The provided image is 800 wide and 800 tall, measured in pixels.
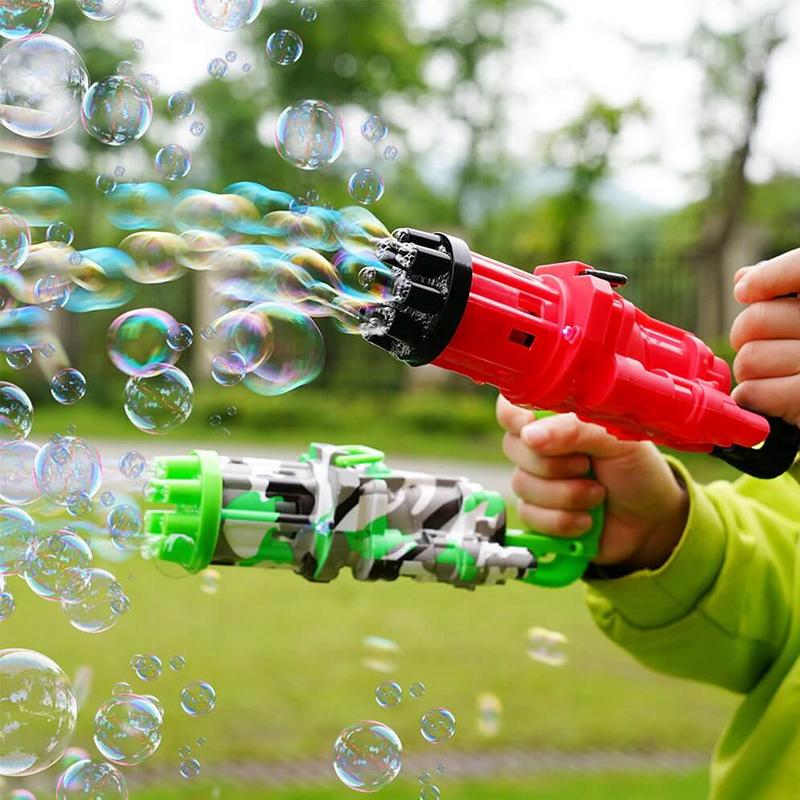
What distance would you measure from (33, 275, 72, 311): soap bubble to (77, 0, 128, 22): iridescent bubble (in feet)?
0.92

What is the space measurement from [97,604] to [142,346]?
279 mm

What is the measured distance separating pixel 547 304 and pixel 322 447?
285 mm

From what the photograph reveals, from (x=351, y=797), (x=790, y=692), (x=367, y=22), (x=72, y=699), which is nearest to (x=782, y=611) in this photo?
(x=790, y=692)

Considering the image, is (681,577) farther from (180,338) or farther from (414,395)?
(414,395)

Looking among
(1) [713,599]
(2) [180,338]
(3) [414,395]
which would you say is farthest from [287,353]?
(3) [414,395]

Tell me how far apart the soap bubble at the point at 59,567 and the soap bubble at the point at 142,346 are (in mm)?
196

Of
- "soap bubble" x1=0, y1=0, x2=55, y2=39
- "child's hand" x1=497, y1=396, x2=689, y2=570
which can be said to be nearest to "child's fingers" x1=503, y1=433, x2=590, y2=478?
"child's hand" x1=497, y1=396, x2=689, y2=570

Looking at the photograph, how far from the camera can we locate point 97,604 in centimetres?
116

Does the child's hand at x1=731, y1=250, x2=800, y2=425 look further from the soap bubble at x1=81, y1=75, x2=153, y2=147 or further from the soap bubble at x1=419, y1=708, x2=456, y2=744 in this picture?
the soap bubble at x1=81, y1=75, x2=153, y2=147

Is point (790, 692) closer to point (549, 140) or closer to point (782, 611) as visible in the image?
point (782, 611)

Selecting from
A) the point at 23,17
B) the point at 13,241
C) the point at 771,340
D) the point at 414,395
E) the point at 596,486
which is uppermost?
the point at 23,17

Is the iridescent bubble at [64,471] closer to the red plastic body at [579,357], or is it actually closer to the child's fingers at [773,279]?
the red plastic body at [579,357]

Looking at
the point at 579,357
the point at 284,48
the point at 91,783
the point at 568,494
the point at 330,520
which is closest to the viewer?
the point at 579,357

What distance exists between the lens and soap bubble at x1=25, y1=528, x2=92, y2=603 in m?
1.14
